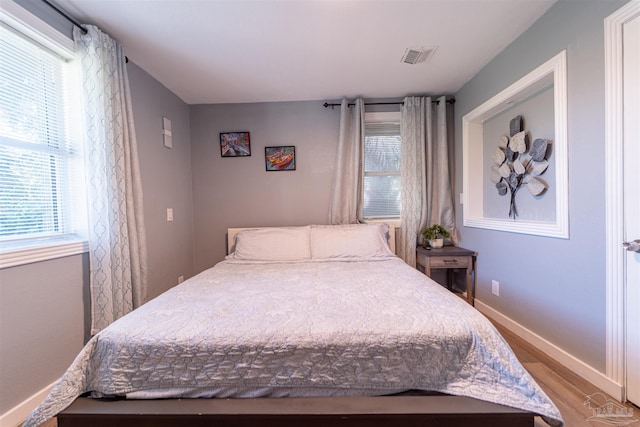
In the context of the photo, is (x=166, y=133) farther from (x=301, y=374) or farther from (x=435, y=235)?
(x=435, y=235)

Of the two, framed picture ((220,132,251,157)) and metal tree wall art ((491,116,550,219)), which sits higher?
framed picture ((220,132,251,157))

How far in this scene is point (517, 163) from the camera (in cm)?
200

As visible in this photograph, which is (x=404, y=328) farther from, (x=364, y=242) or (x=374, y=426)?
(x=364, y=242)

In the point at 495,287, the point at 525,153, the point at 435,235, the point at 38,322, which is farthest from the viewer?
the point at 435,235

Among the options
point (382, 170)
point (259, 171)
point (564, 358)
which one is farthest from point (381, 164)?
point (564, 358)

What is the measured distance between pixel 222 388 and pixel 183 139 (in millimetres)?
2613

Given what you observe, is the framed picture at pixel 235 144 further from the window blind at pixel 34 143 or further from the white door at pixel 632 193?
the white door at pixel 632 193

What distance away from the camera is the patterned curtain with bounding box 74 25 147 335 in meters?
1.58

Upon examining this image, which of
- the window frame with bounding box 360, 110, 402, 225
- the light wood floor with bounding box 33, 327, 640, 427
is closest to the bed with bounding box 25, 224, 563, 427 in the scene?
the light wood floor with bounding box 33, 327, 640, 427

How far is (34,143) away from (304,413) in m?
2.04

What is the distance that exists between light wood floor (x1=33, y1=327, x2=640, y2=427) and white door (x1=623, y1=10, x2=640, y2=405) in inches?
7.8

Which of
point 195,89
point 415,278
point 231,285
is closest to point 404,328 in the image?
point 415,278

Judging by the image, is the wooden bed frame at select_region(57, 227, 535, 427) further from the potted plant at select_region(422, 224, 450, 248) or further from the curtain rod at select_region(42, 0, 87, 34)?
the curtain rod at select_region(42, 0, 87, 34)

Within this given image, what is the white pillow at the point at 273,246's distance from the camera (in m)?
2.29
